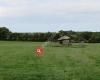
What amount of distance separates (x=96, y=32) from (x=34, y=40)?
17489 mm

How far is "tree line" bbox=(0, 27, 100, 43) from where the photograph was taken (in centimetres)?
9476

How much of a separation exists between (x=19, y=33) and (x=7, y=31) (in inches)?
358

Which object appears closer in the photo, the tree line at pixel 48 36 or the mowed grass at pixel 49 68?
the mowed grass at pixel 49 68

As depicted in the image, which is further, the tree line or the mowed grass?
the tree line

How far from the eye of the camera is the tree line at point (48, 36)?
94756mm

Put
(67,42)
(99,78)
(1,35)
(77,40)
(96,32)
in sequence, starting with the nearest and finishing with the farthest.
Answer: (99,78), (67,42), (77,40), (96,32), (1,35)

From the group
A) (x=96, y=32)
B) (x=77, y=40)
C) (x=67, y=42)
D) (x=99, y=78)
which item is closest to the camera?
(x=99, y=78)

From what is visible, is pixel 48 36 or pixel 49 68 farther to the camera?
pixel 48 36

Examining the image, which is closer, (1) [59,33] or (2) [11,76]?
(2) [11,76]

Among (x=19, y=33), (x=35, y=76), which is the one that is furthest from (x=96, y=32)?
(x=35, y=76)

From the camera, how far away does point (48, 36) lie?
105125 millimetres

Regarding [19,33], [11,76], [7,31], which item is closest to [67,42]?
[19,33]

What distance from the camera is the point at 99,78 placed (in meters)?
15.1

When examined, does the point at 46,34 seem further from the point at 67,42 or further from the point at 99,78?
the point at 99,78
